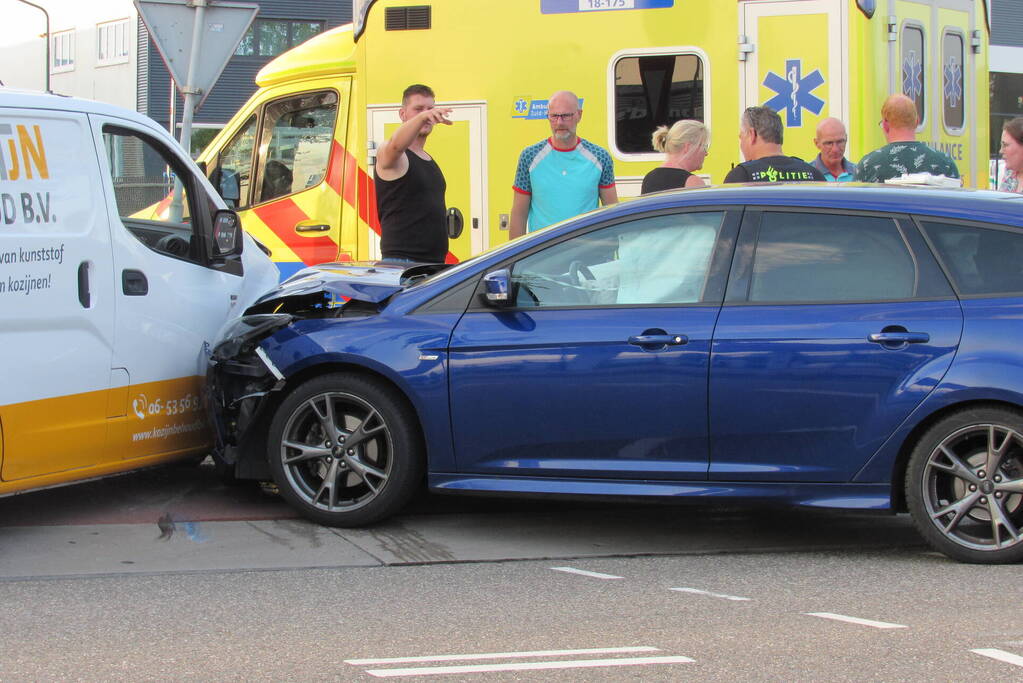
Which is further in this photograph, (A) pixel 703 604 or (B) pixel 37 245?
(B) pixel 37 245

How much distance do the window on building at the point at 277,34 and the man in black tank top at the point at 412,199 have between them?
30254mm

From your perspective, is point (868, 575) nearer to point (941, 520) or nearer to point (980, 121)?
point (941, 520)

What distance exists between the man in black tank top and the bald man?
2.39m

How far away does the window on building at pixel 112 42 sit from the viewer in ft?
133

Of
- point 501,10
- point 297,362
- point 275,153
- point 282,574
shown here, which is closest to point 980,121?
point 501,10

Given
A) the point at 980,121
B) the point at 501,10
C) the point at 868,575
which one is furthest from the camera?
the point at 980,121

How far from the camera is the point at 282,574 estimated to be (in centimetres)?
549

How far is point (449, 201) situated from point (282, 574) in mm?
4728

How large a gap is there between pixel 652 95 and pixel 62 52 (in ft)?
128

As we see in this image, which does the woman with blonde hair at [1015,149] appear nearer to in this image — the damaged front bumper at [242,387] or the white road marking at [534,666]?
the damaged front bumper at [242,387]

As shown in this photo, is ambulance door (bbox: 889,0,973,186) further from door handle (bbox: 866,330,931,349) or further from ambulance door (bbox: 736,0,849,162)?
door handle (bbox: 866,330,931,349)

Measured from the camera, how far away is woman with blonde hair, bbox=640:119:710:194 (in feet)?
25.6

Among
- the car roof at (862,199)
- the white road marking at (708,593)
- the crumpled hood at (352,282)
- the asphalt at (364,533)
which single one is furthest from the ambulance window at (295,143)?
the white road marking at (708,593)

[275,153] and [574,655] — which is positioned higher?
[275,153]
